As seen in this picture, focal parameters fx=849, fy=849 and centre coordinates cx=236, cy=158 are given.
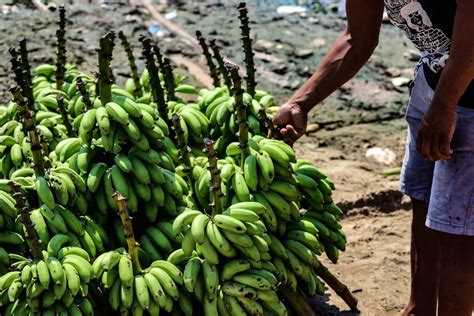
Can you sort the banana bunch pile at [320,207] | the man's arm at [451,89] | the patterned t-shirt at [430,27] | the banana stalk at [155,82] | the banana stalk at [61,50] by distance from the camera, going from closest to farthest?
the man's arm at [451,89] < the patterned t-shirt at [430,27] < the banana bunch pile at [320,207] < the banana stalk at [155,82] < the banana stalk at [61,50]

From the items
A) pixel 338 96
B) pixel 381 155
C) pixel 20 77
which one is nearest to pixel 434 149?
pixel 20 77

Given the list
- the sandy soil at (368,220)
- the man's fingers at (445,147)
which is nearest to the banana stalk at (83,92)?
the sandy soil at (368,220)

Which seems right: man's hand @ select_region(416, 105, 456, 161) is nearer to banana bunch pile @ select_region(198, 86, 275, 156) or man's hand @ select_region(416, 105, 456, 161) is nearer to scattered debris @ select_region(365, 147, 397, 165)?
banana bunch pile @ select_region(198, 86, 275, 156)

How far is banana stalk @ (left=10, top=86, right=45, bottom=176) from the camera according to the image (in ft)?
10.9

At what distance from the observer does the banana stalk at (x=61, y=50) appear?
4336 millimetres

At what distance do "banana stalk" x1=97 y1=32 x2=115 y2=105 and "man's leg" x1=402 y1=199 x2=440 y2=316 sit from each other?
1444 millimetres

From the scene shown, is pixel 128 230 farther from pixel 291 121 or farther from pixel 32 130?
pixel 291 121

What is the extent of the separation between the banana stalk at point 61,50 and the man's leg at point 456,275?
2141mm

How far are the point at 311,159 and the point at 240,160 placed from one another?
2.38m

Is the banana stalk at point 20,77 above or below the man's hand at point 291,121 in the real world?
above

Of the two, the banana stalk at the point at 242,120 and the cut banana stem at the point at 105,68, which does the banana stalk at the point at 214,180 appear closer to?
the banana stalk at the point at 242,120

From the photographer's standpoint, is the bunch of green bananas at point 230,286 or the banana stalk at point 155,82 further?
the banana stalk at point 155,82

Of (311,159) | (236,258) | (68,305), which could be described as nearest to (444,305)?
(236,258)

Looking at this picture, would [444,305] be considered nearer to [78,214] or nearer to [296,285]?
[296,285]
